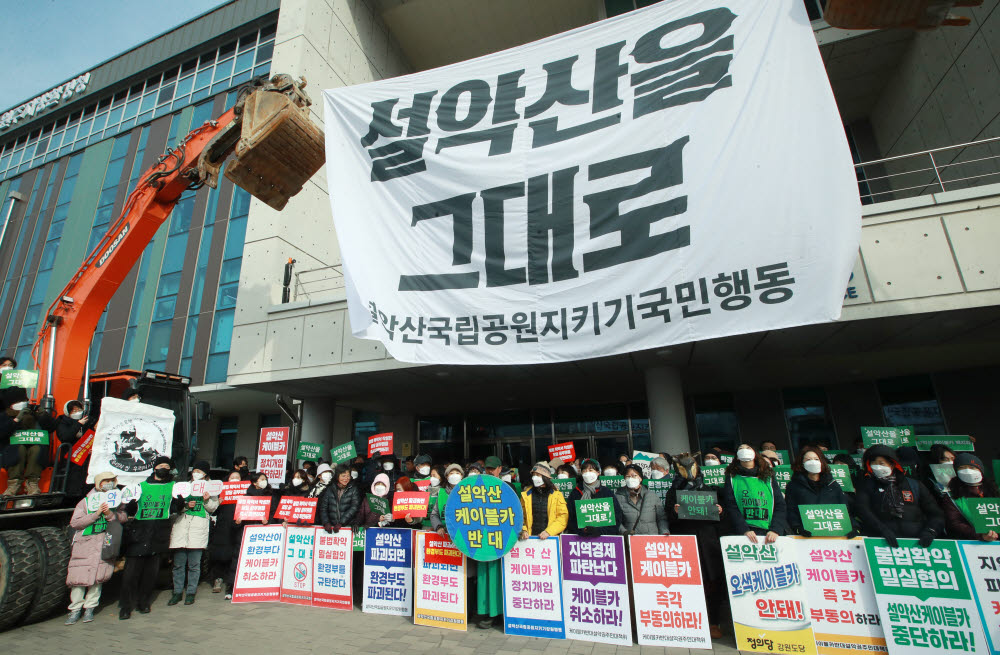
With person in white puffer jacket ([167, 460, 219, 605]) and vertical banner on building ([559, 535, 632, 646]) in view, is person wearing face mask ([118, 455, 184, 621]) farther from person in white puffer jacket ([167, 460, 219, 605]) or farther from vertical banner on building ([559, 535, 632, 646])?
vertical banner on building ([559, 535, 632, 646])

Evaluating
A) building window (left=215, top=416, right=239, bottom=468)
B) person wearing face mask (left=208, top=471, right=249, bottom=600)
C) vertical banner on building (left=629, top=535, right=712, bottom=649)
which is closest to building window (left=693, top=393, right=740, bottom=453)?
vertical banner on building (left=629, top=535, right=712, bottom=649)

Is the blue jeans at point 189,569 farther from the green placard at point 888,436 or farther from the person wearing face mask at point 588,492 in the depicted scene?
the green placard at point 888,436

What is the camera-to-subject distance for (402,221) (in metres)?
6.30

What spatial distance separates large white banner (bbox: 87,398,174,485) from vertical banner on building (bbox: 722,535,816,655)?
7982 millimetres

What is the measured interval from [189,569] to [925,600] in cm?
862

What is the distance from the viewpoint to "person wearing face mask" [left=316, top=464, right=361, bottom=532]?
6.81 metres

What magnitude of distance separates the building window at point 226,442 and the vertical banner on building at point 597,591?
57.7 ft

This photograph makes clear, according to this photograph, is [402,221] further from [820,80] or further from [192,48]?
[192,48]

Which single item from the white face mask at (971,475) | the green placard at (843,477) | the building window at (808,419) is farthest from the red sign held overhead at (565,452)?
the building window at (808,419)

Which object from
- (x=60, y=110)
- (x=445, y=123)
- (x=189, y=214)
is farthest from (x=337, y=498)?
(x=60, y=110)

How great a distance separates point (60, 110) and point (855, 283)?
1456 inches

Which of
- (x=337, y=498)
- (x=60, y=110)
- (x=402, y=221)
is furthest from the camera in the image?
(x=60, y=110)

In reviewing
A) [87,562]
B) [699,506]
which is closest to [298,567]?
[87,562]

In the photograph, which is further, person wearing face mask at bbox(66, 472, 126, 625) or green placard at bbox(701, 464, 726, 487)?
green placard at bbox(701, 464, 726, 487)
